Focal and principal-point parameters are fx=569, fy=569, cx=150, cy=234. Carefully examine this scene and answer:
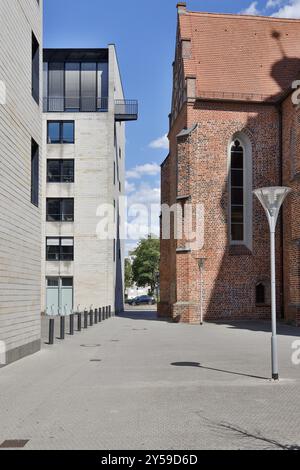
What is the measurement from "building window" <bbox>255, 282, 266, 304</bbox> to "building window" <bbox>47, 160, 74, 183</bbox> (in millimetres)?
16698

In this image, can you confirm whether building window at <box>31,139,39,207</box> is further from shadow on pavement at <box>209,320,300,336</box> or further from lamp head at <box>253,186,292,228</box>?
shadow on pavement at <box>209,320,300,336</box>

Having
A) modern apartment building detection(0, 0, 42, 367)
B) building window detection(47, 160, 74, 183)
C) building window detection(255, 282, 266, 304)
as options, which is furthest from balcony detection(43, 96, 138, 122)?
modern apartment building detection(0, 0, 42, 367)

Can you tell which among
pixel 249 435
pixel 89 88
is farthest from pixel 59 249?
pixel 249 435

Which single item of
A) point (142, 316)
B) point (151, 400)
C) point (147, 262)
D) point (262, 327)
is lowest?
point (142, 316)

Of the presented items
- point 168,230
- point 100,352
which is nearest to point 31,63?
point 100,352

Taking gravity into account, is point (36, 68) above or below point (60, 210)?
above

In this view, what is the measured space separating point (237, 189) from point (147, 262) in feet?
147

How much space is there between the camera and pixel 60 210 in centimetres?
3919

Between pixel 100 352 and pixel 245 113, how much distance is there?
17646 millimetres

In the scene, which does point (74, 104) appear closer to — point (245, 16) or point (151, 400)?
point (245, 16)

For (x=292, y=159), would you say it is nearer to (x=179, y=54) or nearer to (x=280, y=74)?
(x=280, y=74)

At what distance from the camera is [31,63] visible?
1471 cm

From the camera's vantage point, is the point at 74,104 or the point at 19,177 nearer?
the point at 19,177

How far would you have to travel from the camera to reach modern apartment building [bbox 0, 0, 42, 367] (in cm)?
1177
